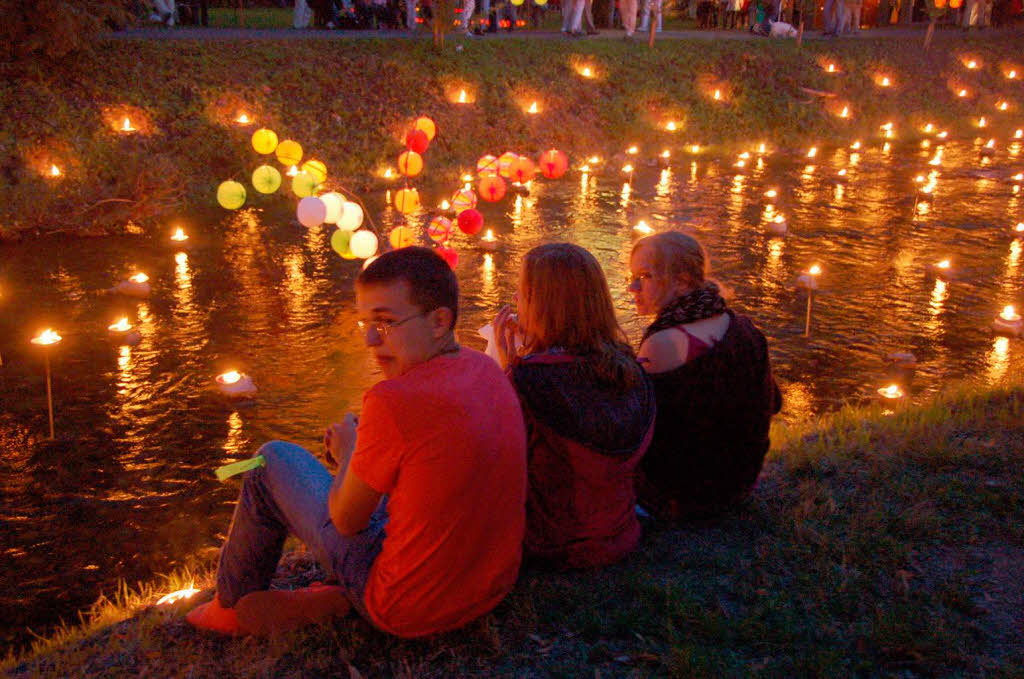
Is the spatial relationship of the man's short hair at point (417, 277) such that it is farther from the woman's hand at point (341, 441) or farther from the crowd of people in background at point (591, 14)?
the crowd of people in background at point (591, 14)

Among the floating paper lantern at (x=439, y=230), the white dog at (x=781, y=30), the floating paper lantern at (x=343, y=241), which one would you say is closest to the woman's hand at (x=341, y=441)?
the floating paper lantern at (x=343, y=241)

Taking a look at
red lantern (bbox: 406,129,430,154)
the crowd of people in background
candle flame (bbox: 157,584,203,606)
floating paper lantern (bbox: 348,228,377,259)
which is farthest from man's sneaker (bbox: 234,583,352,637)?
the crowd of people in background

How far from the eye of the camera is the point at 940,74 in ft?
69.3

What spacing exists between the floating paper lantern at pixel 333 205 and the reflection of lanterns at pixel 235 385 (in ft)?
5.40

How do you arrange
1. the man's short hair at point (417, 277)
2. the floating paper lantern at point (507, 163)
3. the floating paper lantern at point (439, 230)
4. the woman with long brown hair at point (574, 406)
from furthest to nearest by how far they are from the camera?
1. the floating paper lantern at point (507, 163)
2. the floating paper lantern at point (439, 230)
3. the woman with long brown hair at point (574, 406)
4. the man's short hair at point (417, 277)

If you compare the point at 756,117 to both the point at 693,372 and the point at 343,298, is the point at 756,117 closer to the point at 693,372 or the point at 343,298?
the point at 343,298

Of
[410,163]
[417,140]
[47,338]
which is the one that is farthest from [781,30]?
[47,338]

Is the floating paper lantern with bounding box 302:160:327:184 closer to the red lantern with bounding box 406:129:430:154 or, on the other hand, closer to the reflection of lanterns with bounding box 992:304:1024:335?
the red lantern with bounding box 406:129:430:154

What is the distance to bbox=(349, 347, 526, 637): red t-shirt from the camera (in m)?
2.29

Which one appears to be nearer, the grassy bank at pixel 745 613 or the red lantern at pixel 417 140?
the grassy bank at pixel 745 613

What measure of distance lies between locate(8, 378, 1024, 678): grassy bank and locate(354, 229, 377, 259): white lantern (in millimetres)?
3811

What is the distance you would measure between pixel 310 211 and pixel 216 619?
4218 mm

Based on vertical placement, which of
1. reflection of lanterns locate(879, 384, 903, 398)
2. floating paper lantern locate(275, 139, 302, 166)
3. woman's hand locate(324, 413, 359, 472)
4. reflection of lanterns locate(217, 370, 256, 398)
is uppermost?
floating paper lantern locate(275, 139, 302, 166)

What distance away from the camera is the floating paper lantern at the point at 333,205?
6.86 meters
